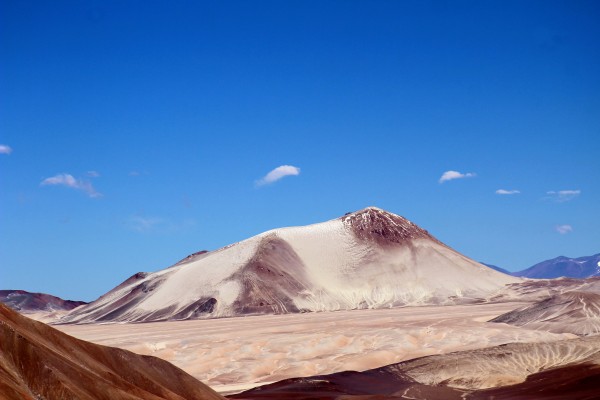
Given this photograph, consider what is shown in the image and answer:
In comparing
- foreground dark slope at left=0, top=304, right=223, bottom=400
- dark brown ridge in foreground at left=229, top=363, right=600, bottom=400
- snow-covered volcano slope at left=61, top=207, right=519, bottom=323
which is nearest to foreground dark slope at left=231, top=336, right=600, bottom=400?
dark brown ridge in foreground at left=229, top=363, right=600, bottom=400

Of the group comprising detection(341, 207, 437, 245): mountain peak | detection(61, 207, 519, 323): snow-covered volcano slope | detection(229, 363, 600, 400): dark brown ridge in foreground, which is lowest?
detection(229, 363, 600, 400): dark brown ridge in foreground

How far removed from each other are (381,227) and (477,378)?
12892cm

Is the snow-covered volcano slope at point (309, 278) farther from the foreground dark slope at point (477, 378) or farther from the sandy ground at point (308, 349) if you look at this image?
the foreground dark slope at point (477, 378)

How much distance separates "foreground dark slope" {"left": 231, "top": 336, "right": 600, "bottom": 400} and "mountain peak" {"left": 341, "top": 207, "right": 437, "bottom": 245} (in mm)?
116317

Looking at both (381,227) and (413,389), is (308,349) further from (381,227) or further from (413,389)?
(381,227)

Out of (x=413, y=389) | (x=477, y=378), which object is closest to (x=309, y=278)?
(x=477, y=378)

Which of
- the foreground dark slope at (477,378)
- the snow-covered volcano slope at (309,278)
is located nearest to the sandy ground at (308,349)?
the foreground dark slope at (477,378)

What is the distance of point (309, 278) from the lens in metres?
158

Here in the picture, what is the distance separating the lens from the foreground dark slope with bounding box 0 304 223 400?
74.8 ft

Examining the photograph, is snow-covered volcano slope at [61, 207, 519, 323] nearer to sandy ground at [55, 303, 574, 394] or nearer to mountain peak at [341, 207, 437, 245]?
mountain peak at [341, 207, 437, 245]

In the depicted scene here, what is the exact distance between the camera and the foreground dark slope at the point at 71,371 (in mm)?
22812

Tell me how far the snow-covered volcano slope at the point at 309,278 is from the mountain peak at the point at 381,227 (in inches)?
9.7

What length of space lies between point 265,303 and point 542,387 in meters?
96.4

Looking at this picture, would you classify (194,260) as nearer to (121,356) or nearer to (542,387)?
(542,387)
